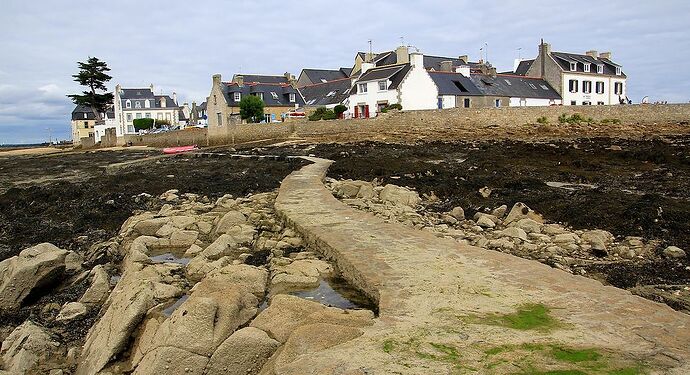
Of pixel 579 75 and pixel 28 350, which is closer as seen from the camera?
pixel 28 350

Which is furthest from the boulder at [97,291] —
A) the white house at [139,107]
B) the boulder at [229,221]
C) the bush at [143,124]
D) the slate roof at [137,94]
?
the slate roof at [137,94]

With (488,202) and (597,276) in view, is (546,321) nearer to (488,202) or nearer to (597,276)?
(597,276)

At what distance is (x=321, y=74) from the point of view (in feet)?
206

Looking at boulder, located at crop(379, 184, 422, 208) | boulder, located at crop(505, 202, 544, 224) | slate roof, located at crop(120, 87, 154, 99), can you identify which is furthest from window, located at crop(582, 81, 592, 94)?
slate roof, located at crop(120, 87, 154, 99)

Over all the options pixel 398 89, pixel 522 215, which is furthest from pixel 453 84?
pixel 522 215

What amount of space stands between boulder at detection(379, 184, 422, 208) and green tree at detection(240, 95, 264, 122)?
121ft

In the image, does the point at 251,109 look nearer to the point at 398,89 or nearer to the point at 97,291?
the point at 398,89

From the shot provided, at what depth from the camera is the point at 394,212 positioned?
987cm

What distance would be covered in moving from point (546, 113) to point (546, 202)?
26.0 m

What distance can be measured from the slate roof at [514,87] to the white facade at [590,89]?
132 cm

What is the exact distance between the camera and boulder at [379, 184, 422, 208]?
1111cm

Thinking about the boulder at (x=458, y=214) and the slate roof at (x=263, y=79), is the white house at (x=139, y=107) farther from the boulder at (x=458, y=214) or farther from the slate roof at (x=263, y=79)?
the boulder at (x=458, y=214)

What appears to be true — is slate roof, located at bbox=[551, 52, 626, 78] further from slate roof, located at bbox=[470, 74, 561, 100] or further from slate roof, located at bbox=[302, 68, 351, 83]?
slate roof, located at bbox=[302, 68, 351, 83]

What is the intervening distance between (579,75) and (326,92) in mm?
23484
